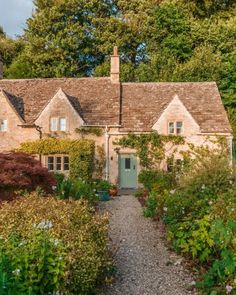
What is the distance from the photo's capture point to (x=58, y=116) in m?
28.6

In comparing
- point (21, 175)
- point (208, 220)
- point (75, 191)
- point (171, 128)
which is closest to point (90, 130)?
point (171, 128)

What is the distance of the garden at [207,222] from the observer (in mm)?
6703

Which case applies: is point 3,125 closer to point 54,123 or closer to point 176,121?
point 54,123

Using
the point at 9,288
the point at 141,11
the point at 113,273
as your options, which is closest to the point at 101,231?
the point at 113,273

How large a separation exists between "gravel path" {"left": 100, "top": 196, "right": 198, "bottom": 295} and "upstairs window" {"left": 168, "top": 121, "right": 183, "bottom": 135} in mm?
15452

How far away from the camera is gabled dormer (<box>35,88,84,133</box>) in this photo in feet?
93.5

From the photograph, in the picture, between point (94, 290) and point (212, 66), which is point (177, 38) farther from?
point (94, 290)

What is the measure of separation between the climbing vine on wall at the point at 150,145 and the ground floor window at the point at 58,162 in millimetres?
3563

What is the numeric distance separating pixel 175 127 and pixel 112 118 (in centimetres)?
424

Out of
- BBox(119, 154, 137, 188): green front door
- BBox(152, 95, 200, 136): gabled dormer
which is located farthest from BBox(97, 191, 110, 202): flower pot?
BBox(152, 95, 200, 136): gabled dormer

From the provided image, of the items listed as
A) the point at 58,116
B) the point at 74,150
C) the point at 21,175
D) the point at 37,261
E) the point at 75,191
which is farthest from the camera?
the point at 58,116

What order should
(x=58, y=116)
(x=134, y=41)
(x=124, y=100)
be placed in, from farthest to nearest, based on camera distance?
(x=134, y=41) < (x=124, y=100) < (x=58, y=116)

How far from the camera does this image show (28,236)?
672cm

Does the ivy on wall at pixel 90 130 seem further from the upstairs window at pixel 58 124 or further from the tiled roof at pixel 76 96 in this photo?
the upstairs window at pixel 58 124
